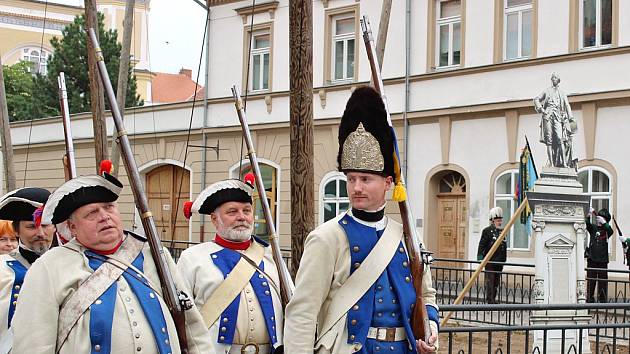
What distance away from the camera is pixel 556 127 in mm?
11578

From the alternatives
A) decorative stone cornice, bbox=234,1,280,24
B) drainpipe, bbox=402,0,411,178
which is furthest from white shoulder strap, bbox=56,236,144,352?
decorative stone cornice, bbox=234,1,280,24

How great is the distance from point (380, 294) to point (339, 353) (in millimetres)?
311

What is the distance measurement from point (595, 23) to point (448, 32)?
11.7 ft

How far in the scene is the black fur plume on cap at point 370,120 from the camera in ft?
14.5

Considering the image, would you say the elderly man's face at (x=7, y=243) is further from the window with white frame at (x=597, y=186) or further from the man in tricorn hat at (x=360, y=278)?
the window with white frame at (x=597, y=186)

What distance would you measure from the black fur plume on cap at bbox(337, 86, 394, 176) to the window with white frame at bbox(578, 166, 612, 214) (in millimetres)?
14053

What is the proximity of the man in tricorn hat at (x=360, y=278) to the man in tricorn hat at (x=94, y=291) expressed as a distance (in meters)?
0.49

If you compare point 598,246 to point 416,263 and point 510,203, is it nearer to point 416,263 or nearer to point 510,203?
point 510,203

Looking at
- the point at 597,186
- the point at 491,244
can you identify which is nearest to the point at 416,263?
the point at 491,244

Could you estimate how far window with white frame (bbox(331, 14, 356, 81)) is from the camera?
905 inches

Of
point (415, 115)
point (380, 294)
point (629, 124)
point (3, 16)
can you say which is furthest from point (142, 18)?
point (380, 294)

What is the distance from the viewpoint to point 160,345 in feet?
12.9

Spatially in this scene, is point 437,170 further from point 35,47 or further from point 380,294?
point 35,47

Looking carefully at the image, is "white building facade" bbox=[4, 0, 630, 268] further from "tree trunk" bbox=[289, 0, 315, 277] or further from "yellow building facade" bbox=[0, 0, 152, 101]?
"yellow building facade" bbox=[0, 0, 152, 101]
